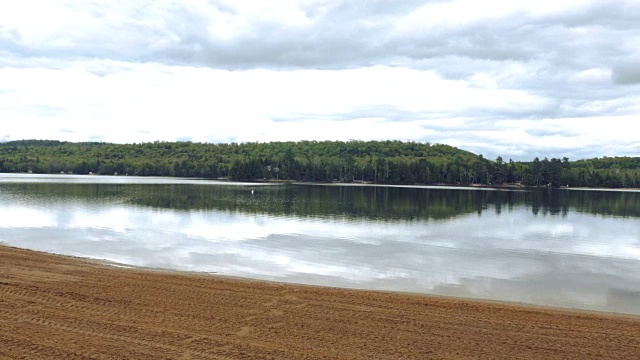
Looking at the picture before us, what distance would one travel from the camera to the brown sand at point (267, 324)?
976cm

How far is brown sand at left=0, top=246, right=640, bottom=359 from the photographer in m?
9.76

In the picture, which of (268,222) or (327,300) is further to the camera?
(268,222)

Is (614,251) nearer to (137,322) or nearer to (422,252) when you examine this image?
(422,252)

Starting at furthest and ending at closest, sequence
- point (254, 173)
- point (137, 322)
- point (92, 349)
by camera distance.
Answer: point (254, 173) < point (137, 322) < point (92, 349)

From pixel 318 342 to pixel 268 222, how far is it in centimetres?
2801

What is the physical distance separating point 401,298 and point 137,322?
24.1 feet

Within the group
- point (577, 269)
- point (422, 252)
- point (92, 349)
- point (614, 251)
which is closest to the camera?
point (92, 349)

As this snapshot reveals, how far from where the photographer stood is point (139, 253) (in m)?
23.5

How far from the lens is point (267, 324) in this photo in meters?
11.4

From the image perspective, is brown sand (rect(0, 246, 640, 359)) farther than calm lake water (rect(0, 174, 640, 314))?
No

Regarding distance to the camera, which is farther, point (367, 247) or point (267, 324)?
point (367, 247)

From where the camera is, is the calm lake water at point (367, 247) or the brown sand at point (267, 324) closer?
the brown sand at point (267, 324)

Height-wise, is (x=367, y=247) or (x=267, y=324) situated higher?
(x=267, y=324)

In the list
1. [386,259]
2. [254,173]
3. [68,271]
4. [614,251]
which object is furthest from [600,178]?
[68,271]
